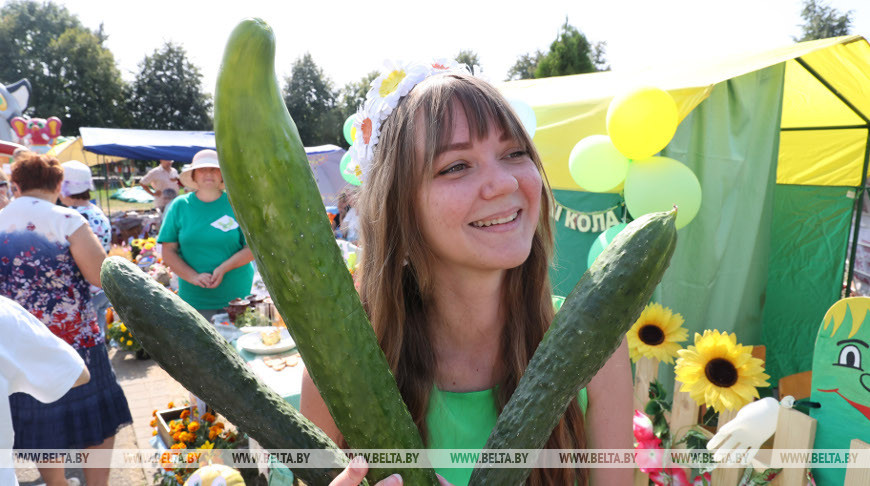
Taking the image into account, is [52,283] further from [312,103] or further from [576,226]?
[312,103]

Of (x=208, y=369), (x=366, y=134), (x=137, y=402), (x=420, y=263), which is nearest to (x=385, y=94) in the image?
(x=366, y=134)

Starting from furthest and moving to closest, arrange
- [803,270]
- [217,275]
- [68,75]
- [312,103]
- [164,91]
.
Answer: [312,103], [164,91], [68,75], [803,270], [217,275]

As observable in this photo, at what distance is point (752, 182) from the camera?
4.10m

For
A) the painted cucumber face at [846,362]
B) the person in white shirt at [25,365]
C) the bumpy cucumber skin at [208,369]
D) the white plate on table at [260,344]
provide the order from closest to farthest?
the bumpy cucumber skin at [208,369], the person in white shirt at [25,365], the painted cucumber face at [846,362], the white plate on table at [260,344]

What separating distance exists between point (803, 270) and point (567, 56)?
19976 mm

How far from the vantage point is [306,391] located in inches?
55.6

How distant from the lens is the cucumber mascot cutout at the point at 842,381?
1.90m

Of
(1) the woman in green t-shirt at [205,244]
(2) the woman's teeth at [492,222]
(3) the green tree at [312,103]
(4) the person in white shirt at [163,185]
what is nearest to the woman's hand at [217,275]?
(1) the woman in green t-shirt at [205,244]

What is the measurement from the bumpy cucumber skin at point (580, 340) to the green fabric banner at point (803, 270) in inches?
226

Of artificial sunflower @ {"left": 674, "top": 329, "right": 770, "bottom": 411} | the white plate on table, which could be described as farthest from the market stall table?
artificial sunflower @ {"left": 674, "top": 329, "right": 770, "bottom": 411}

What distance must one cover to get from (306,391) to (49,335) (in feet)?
4.54

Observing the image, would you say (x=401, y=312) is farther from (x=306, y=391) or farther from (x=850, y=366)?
(x=850, y=366)

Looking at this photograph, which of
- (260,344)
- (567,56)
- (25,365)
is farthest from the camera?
(567,56)

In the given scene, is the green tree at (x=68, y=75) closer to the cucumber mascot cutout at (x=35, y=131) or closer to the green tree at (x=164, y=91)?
the green tree at (x=164, y=91)
